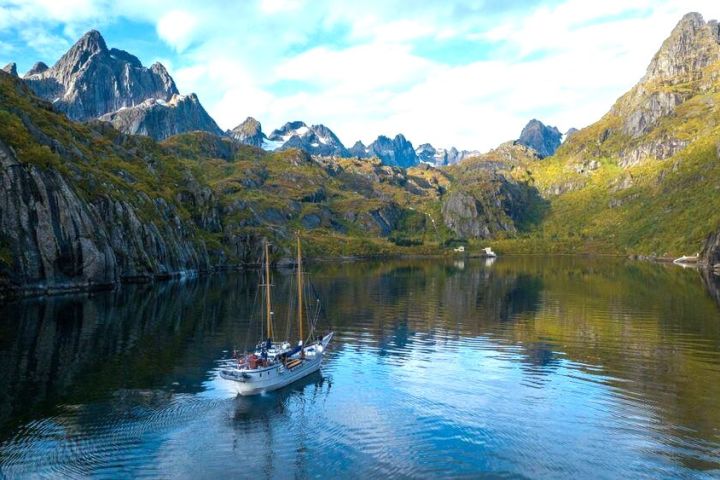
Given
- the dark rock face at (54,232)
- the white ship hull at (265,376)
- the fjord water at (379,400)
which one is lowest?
the fjord water at (379,400)

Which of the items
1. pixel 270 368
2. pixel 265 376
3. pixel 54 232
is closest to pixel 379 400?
pixel 270 368

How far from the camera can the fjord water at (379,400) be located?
1495 inches

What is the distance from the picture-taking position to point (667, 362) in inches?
2648

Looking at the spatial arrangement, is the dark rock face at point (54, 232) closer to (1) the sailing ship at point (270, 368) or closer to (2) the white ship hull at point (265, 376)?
(1) the sailing ship at point (270, 368)

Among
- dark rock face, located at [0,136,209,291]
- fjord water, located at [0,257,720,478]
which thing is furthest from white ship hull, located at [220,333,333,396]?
dark rock face, located at [0,136,209,291]

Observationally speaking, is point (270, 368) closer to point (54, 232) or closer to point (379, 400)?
point (379, 400)

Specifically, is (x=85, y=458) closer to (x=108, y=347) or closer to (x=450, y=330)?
(x=108, y=347)

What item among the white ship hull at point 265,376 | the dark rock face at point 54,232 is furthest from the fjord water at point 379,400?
the dark rock face at point 54,232

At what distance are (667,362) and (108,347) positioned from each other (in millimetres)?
74351

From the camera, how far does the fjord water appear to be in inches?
1495

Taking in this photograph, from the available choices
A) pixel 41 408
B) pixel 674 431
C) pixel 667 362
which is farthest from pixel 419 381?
pixel 41 408

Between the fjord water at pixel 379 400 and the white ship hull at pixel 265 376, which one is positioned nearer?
the fjord water at pixel 379 400

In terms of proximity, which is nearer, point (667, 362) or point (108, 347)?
point (667, 362)

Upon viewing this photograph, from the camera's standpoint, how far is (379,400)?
52.7m
